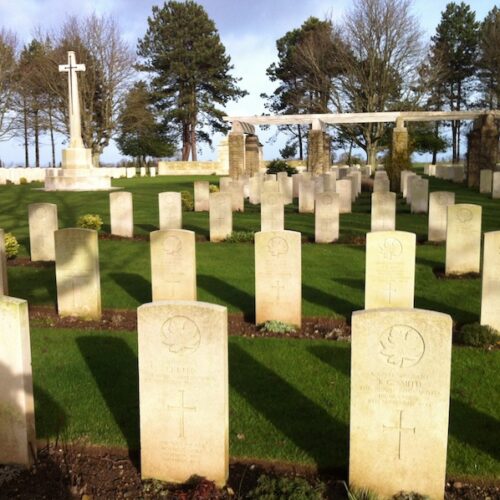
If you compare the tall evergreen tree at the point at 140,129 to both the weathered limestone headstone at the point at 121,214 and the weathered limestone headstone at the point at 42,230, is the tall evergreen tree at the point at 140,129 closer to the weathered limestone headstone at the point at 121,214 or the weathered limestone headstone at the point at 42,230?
the weathered limestone headstone at the point at 121,214

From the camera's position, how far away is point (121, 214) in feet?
46.9

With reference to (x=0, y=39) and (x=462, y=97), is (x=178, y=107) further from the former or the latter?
(x=462, y=97)

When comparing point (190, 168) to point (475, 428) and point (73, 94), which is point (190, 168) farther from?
point (475, 428)

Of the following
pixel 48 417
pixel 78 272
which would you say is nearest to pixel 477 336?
pixel 48 417

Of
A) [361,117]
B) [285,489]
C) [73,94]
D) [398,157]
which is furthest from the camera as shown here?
[73,94]

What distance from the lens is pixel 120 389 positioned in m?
5.57

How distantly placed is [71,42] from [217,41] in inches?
573

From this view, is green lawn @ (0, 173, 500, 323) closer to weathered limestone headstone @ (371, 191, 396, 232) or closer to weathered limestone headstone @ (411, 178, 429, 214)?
weathered limestone headstone @ (371, 191, 396, 232)

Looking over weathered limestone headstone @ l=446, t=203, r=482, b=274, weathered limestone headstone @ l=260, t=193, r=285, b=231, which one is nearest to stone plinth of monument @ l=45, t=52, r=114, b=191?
weathered limestone headstone @ l=260, t=193, r=285, b=231

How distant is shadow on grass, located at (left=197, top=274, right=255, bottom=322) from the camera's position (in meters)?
8.48

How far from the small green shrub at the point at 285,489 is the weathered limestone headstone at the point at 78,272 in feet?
15.6

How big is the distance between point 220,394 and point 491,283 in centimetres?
444

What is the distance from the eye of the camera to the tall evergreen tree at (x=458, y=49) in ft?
164

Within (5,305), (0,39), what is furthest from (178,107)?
(5,305)
